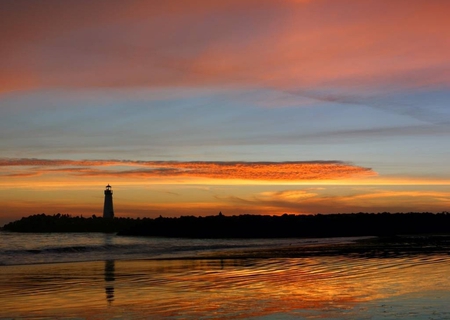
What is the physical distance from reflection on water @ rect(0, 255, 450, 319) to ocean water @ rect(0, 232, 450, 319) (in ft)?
0.06

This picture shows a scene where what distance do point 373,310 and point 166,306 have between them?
13.4 ft

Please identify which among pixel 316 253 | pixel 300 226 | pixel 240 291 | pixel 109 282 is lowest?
pixel 240 291

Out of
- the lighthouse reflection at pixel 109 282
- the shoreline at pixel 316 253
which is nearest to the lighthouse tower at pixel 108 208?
the shoreline at pixel 316 253

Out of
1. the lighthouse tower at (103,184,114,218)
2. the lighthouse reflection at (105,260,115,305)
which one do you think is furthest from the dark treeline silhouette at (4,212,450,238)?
the lighthouse reflection at (105,260,115,305)

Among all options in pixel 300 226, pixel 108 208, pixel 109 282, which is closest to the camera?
pixel 109 282

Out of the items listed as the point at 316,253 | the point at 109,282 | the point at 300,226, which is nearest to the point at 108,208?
the point at 300,226

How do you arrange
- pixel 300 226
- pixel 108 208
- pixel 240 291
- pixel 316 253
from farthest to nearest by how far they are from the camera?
pixel 108 208 → pixel 300 226 → pixel 316 253 → pixel 240 291

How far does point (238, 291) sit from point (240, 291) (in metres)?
0.05

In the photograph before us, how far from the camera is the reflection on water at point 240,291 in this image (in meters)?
10.9

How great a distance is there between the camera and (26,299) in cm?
1310

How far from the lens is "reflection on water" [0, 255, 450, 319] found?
35.8 ft

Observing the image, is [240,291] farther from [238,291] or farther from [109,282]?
[109,282]

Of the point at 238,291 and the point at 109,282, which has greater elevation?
the point at 109,282

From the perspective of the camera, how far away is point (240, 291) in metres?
13.9
